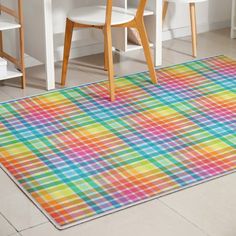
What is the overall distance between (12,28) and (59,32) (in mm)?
602

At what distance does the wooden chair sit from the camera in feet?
14.2

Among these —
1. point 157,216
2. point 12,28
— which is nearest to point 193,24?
point 12,28

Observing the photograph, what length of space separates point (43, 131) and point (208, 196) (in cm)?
116

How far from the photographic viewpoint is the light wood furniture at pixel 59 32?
4.45m

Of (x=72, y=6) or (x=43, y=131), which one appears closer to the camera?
(x=43, y=131)

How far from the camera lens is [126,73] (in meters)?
4.91

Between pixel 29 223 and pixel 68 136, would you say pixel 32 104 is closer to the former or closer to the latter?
pixel 68 136

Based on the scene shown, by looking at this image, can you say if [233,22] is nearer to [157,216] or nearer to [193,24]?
[193,24]

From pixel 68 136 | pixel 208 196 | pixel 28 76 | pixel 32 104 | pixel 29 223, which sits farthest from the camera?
pixel 28 76

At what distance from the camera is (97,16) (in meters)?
4.44

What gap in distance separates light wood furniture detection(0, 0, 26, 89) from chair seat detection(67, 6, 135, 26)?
0.33 meters

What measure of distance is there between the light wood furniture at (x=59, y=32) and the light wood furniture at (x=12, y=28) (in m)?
0.12

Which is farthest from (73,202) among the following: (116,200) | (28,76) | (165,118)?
(28,76)

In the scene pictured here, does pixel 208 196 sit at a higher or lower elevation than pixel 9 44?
lower
